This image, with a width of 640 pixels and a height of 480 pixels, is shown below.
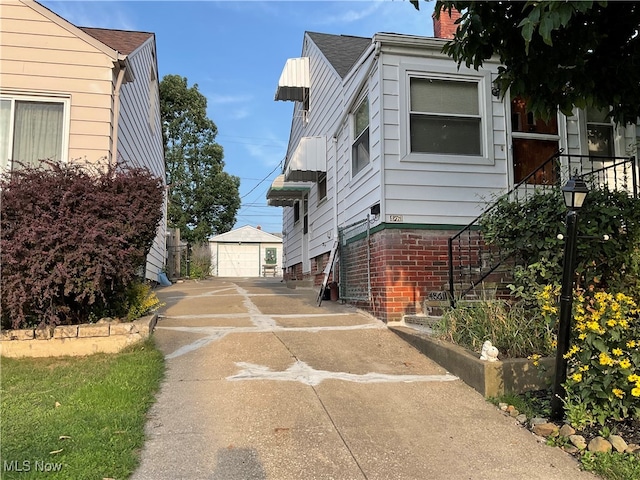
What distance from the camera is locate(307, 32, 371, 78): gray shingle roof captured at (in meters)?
11.2

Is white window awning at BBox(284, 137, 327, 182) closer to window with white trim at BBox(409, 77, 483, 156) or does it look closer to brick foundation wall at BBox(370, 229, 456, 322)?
window with white trim at BBox(409, 77, 483, 156)

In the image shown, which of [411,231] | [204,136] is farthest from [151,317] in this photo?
[204,136]

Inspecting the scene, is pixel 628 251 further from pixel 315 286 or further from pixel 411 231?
pixel 315 286

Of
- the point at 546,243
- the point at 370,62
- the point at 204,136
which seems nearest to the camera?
the point at 546,243

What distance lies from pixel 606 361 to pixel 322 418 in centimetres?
212

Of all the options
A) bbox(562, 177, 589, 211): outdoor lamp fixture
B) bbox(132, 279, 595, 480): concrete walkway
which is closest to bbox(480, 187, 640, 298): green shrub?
bbox(562, 177, 589, 211): outdoor lamp fixture

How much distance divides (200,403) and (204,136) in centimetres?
2721

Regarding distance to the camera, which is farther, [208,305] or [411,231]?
[208,305]

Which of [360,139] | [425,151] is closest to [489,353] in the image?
[425,151]

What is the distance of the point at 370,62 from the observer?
7684mm

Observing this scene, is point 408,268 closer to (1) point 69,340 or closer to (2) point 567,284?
(2) point 567,284

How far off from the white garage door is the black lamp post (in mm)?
27683

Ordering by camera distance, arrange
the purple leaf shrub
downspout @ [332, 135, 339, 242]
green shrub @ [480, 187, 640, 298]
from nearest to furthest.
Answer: green shrub @ [480, 187, 640, 298] → the purple leaf shrub → downspout @ [332, 135, 339, 242]

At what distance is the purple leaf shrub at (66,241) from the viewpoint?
511cm
